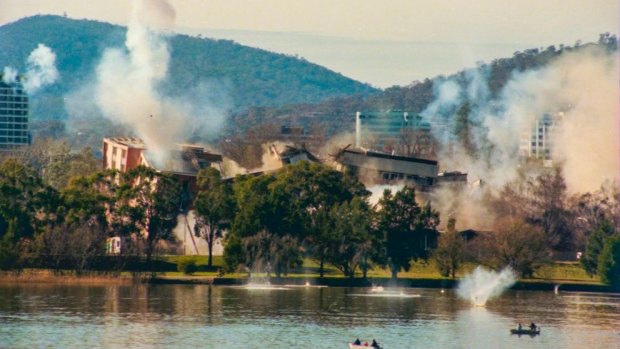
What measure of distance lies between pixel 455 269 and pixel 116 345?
66490mm

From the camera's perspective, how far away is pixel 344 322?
4131 inches

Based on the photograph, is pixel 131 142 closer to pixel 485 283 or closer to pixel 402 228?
pixel 402 228

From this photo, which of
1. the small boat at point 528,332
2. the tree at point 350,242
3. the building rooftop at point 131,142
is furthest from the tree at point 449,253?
the small boat at point 528,332

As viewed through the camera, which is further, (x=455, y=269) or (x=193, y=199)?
(x=193, y=199)

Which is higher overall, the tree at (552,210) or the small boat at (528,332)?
the tree at (552,210)

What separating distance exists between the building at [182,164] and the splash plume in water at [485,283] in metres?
27.5

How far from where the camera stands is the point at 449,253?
147500mm

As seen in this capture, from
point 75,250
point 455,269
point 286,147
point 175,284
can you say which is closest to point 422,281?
point 455,269

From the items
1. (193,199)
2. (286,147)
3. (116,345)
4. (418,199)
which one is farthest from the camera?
(286,147)

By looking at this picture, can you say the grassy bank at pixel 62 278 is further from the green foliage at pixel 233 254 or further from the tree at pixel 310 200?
the tree at pixel 310 200

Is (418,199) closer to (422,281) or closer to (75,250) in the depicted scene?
(422,281)

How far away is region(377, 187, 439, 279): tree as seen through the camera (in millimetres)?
145750

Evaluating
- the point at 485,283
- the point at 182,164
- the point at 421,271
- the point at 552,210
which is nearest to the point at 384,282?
the point at 485,283

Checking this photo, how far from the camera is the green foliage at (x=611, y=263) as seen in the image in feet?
472
